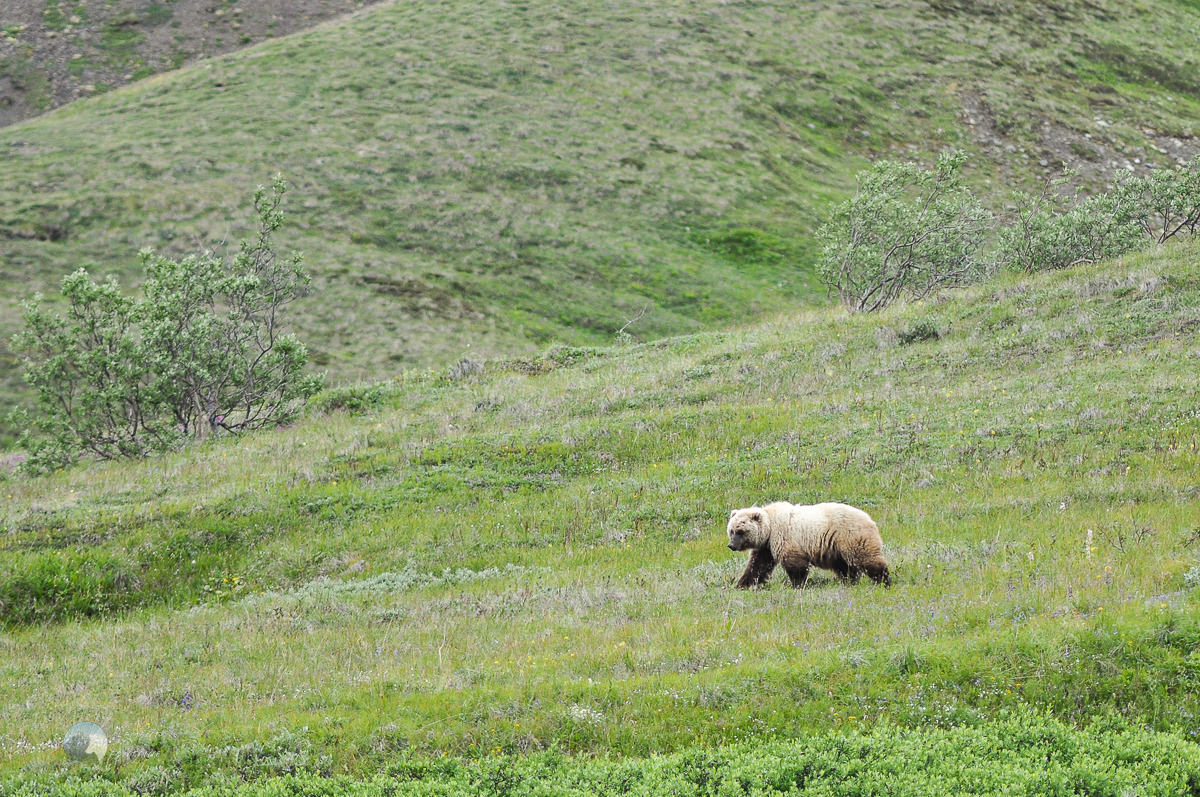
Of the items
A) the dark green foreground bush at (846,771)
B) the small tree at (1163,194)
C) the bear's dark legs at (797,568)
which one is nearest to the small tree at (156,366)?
the bear's dark legs at (797,568)

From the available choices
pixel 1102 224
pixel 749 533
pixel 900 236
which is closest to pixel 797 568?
pixel 749 533

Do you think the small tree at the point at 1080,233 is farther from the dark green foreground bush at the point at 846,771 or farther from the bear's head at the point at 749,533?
the dark green foreground bush at the point at 846,771

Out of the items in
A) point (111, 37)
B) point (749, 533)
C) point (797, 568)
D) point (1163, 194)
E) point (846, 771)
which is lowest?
point (1163, 194)

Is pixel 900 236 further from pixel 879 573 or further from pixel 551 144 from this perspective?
pixel 551 144

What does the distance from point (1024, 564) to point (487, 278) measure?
37.3m

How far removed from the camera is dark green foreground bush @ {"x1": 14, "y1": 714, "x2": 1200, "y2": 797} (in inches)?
245

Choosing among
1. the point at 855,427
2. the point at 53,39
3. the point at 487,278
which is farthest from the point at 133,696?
the point at 53,39

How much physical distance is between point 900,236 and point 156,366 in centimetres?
2442

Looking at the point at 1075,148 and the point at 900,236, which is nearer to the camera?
the point at 900,236

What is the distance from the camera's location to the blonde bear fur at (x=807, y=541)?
10.2 metres

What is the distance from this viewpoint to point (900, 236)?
30.6m

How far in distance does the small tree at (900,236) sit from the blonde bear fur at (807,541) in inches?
729

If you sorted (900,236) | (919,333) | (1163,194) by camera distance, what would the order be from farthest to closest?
(900,236)
(1163,194)
(919,333)

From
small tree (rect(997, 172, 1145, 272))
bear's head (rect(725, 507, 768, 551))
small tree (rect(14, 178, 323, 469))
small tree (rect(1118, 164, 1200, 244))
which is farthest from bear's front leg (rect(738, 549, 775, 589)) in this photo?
small tree (rect(1118, 164, 1200, 244))
